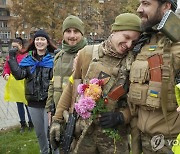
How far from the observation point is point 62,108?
3.09m

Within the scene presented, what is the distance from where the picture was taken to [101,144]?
2.78 meters

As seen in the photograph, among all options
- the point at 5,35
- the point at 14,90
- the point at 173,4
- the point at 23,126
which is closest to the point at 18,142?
the point at 23,126

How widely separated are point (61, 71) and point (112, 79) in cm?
119

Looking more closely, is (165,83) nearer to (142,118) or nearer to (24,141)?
(142,118)

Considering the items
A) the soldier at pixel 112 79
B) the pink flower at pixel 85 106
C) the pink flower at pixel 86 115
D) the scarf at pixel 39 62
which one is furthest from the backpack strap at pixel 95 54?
the scarf at pixel 39 62

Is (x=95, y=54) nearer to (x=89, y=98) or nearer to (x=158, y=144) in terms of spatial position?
(x=89, y=98)

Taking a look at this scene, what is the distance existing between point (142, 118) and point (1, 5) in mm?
54490

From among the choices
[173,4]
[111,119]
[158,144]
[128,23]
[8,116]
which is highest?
[173,4]

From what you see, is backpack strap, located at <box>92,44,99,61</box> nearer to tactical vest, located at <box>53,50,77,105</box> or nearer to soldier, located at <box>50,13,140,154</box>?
soldier, located at <box>50,13,140,154</box>

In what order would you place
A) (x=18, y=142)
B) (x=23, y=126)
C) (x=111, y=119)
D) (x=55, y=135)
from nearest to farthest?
(x=111, y=119)
(x=55, y=135)
(x=18, y=142)
(x=23, y=126)

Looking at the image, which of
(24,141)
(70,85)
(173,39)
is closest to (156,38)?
(173,39)

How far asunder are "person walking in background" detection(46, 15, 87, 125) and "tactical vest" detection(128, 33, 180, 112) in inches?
50.8

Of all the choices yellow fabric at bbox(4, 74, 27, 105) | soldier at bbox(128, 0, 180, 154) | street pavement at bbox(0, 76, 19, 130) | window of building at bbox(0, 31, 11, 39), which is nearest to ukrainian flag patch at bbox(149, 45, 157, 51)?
soldier at bbox(128, 0, 180, 154)

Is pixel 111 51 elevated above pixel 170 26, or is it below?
below
